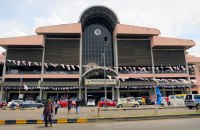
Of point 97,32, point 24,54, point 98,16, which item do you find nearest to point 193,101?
point 97,32

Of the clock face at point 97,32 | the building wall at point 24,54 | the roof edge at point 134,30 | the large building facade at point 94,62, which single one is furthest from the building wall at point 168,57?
the building wall at point 24,54

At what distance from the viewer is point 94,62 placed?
52250mm

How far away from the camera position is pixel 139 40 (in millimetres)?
52938

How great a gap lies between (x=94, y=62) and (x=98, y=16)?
1289 centimetres

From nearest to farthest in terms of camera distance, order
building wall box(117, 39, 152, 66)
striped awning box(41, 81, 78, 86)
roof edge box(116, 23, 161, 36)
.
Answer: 1. striped awning box(41, 81, 78, 86)
2. building wall box(117, 39, 152, 66)
3. roof edge box(116, 23, 161, 36)

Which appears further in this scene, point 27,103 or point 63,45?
point 63,45

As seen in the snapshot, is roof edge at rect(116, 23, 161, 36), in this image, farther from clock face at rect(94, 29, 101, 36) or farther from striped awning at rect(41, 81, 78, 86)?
striped awning at rect(41, 81, 78, 86)

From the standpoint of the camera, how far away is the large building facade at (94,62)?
47.4 m

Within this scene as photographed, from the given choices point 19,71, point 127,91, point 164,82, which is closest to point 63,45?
point 19,71

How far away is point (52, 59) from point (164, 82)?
28.5m

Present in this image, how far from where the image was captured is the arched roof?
169ft

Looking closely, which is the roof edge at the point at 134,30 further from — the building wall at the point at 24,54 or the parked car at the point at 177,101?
the parked car at the point at 177,101

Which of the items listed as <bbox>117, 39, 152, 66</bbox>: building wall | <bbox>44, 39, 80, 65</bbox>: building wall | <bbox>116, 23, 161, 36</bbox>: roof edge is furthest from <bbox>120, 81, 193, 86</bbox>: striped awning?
<bbox>44, 39, 80, 65</bbox>: building wall

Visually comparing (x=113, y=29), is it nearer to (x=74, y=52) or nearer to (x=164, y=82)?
(x=74, y=52)
